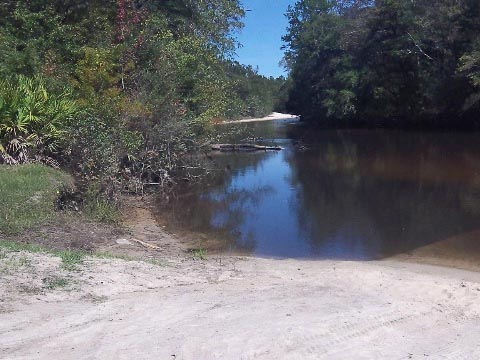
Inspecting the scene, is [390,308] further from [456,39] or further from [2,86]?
[456,39]

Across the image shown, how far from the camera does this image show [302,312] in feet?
21.3

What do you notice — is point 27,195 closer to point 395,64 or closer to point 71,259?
point 71,259

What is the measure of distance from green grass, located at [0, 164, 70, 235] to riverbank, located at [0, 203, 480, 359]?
272cm

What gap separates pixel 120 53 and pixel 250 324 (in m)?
14.7

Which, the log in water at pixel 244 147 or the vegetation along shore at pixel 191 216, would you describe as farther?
the log in water at pixel 244 147

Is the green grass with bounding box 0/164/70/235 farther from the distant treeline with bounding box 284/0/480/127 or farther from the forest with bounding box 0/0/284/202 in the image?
the distant treeline with bounding box 284/0/480/127

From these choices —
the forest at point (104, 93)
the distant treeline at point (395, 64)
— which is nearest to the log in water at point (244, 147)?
the forest at point (104, 93)

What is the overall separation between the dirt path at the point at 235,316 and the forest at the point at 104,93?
260 inches

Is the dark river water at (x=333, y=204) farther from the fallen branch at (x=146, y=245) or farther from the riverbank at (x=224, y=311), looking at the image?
the riverbank at (x=224, y=311)

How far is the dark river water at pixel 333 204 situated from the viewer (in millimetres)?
12977

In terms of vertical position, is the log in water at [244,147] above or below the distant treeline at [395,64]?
below

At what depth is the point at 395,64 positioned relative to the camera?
46969 mm

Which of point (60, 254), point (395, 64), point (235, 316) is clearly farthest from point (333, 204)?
point (395, 64)

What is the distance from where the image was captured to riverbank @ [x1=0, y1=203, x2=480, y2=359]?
5434 mm
